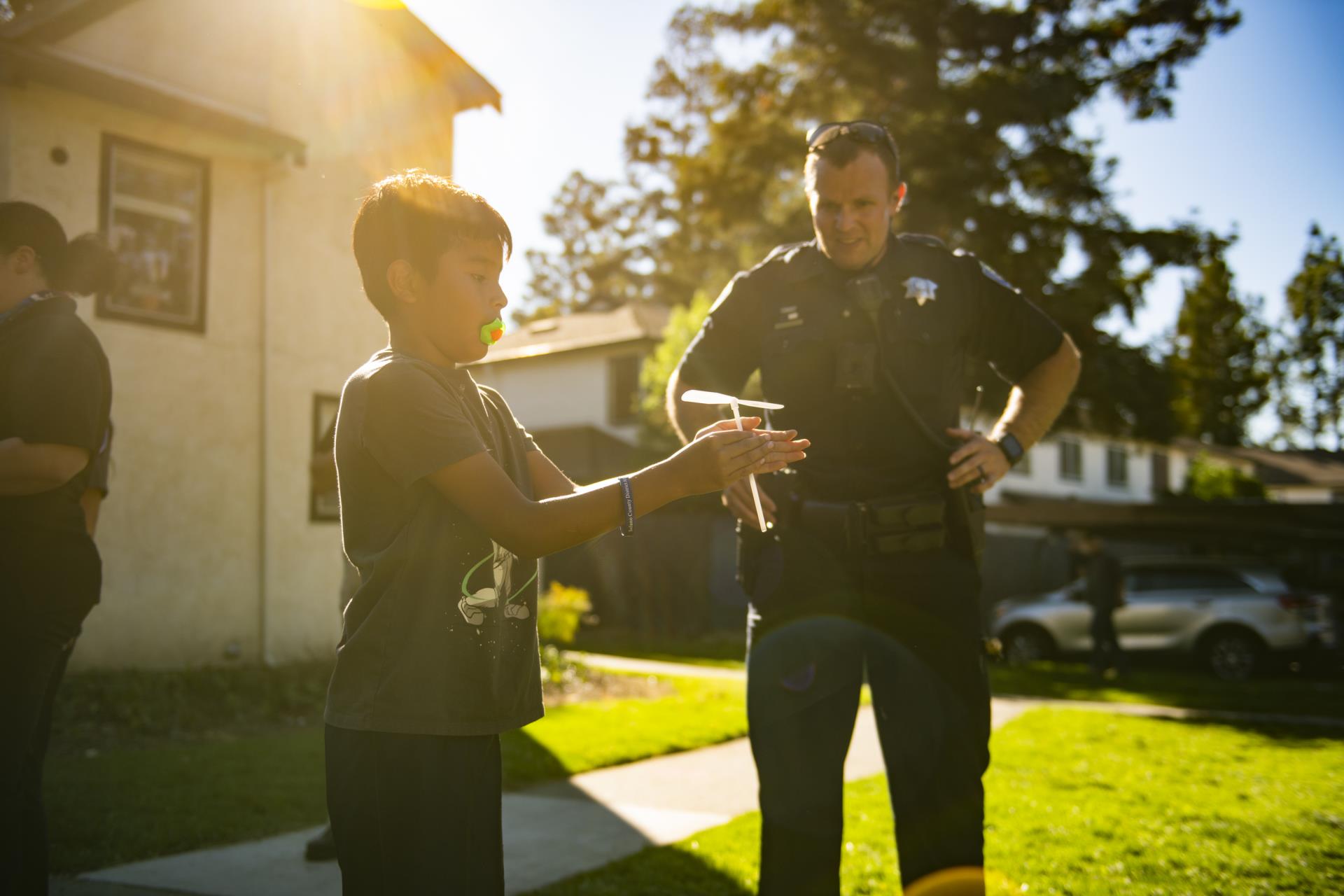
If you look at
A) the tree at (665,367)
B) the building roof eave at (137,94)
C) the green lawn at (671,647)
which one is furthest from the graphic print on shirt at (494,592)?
the tree at (665,367)

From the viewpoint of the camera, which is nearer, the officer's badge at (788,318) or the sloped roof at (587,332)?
the officer's badge at (788,318)

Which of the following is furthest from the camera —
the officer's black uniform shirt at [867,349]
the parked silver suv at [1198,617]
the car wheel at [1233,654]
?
the car wheel at [1233,654]

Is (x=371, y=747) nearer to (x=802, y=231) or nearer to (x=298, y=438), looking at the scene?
(x=298, y=438)

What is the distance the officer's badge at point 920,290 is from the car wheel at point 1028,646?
15769mm

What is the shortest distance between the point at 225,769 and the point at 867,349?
502 centimetres

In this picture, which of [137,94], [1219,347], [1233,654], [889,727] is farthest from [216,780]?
[1219,347]

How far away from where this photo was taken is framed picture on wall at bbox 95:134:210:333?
1030 cm

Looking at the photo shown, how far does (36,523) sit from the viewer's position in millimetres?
2762

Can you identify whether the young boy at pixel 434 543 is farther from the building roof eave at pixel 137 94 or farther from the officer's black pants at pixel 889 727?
the building roof eave at pixel 137 94

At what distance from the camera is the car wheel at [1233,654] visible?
16.1m

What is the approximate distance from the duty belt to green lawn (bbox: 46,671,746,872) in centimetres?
330

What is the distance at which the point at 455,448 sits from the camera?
2008 mm

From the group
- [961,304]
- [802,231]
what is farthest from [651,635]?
[961,304]

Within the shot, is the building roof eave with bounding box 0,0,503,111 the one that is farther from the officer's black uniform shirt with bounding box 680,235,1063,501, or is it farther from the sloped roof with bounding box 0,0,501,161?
the officer's black uniform shirt with bounding box 680,235,1063,501
